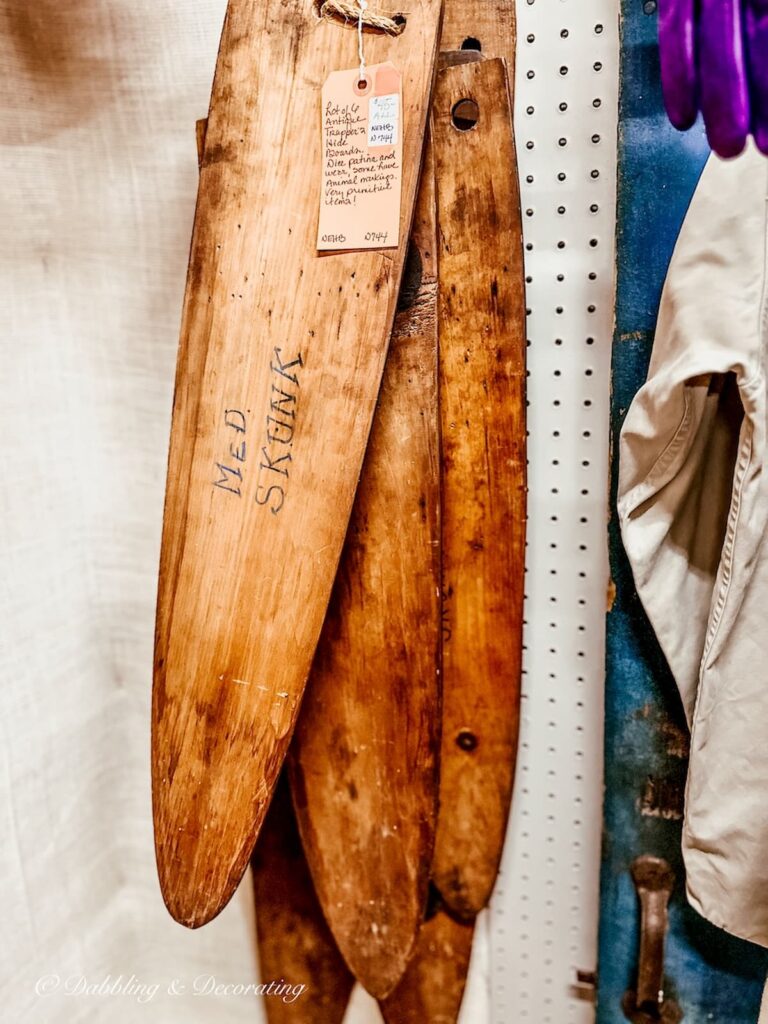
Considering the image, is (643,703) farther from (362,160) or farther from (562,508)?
(362,160)

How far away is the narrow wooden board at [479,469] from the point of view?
2.39 feet

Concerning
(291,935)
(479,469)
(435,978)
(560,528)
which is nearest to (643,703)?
(560,528)

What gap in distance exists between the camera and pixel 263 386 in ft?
2.38

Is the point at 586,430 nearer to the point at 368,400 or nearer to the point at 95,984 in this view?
the point at 368,400

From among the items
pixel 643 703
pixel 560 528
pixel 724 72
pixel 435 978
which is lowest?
pixel 435 978

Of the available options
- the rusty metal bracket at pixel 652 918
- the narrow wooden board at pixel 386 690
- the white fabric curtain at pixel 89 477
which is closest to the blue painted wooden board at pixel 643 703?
the rusty metal bracket at pixel 652 918

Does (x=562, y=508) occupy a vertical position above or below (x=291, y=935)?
above

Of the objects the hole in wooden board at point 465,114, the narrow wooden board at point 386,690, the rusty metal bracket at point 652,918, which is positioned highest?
the hole in wooden board at point 465,114

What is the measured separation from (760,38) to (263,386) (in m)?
0.53

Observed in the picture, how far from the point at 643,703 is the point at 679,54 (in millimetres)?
670

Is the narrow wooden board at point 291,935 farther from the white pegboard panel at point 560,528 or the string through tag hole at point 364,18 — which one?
A: the string through tag hole at point 364,18

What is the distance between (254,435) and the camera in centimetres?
73

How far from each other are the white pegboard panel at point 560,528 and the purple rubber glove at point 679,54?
0.28 meters

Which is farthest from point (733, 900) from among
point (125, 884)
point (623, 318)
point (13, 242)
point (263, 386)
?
point (13, 242)
